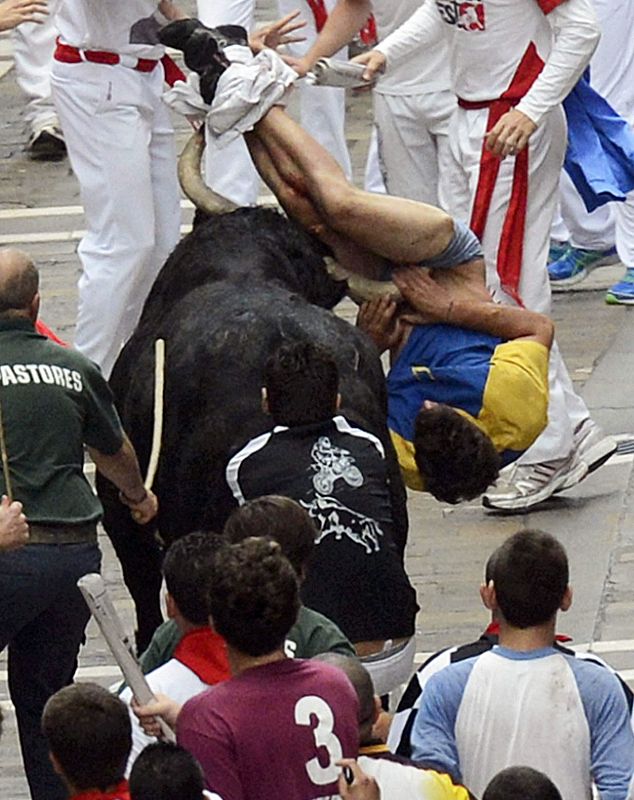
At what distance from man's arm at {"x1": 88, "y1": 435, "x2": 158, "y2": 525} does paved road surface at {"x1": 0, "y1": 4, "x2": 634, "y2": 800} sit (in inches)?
38.9

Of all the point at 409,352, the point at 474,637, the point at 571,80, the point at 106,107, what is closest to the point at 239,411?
the point at 409,352

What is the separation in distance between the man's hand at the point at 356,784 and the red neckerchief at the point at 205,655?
1.87 feet

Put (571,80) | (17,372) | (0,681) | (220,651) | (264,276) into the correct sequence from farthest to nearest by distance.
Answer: (571,80), (0,681), (264,276), (17,372), (220,651)

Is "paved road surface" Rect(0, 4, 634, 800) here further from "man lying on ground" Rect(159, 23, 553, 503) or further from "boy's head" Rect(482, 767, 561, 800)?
"boy's head" Rect(482, 767, 561, 800)

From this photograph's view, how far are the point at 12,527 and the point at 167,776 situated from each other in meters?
1.40

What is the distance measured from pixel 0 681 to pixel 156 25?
287 centimetres

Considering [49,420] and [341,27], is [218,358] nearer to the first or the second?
[49,420]

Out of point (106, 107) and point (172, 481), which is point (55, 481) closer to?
point (172, 481)

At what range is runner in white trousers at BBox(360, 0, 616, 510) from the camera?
8023 millimetres

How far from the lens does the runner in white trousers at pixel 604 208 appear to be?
11.0 meters

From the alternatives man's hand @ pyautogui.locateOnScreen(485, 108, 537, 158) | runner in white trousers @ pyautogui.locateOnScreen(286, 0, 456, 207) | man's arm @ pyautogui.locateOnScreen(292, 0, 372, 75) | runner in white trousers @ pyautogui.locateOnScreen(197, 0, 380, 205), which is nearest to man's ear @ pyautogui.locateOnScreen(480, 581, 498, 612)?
man's hand @ pyautogui.locateOnScreen(485, 108, 537, 158)

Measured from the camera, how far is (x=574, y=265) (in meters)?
11.1

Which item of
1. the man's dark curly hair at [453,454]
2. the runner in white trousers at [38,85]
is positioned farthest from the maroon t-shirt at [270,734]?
the runner in white trousers at [38,85]

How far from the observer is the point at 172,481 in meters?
6.35
